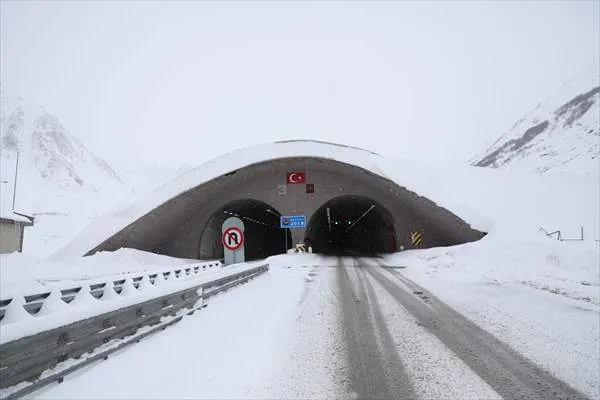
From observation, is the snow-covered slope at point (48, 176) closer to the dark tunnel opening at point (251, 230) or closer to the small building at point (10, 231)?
the small building at point (10, 231)

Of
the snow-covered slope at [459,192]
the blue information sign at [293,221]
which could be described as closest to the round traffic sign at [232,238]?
the snow-covered slope at [459,192]

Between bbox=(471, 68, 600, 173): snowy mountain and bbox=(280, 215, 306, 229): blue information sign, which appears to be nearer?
bbox=(280, 215, 306, 229): blue information sign

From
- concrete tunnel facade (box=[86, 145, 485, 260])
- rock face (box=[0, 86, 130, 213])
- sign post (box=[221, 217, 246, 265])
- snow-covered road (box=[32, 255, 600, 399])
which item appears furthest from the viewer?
rock face (box=[0, 86, 130, 213])

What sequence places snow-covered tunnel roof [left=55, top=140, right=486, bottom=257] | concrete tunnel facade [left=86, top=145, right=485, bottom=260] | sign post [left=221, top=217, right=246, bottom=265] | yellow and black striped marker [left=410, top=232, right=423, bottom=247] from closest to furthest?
1. sign post [left=221, top=217, right=246, bottom=265]
2. snow-covered tunnel roof [left=55, top=140, right=486, bottom=257]
3. concrete tunnel facade [left=86, top=145, right=485, bottom=260]
4. yellow and black striped marker [left=410, top=232, right=423, bottom=247]

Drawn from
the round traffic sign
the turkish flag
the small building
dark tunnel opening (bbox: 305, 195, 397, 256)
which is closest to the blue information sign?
dark tunnel opening (bbox: 305, 195, 397, 256)

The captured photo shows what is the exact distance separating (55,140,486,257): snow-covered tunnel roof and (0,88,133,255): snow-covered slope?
3762 centimetres

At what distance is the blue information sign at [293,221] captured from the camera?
3206cm

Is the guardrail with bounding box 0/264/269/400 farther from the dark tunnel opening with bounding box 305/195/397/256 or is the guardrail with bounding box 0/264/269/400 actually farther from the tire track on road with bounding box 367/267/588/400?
the dark tunnel opening with bounding box 305/195/397/256

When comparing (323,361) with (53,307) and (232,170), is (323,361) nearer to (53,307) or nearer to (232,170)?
(53,307)

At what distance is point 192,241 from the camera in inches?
1272

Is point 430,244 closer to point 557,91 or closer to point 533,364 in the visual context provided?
point 533,364

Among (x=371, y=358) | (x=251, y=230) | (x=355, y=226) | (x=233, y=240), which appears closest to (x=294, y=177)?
(x=251, y=230)

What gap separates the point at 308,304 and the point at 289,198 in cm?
2492

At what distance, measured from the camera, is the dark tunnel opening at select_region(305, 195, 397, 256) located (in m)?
36.2
